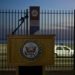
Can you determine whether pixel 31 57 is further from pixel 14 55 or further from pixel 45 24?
pixel 45 24

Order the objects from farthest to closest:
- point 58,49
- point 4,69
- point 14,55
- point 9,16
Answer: point 58,49 → point 4,69 → point 9,16 → point 14,55

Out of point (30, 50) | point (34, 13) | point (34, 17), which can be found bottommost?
point (30, 50)

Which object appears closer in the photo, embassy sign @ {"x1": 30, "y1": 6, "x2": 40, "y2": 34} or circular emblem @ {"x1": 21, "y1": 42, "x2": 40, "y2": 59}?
circular emblem @ {"x1": 21, "y1": 42, "x2": 40, "y2": 59}

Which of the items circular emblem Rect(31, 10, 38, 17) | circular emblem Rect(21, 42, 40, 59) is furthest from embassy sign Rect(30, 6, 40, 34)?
circular emblem Rect(21, 42, 40, 59)

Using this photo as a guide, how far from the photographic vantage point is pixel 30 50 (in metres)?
7.73

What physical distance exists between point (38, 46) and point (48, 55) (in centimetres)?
31

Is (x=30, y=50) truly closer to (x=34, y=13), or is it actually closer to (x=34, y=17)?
(x=34, y=13)

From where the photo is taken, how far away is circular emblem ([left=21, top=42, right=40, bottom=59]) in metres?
7.71

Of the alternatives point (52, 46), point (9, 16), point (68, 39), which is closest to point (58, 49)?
point (68, 39)

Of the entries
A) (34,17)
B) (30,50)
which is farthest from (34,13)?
(30,50)

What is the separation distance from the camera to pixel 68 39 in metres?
14.7

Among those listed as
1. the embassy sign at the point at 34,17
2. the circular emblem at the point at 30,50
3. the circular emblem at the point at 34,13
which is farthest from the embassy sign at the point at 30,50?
the circular emblem at the point at 34,13

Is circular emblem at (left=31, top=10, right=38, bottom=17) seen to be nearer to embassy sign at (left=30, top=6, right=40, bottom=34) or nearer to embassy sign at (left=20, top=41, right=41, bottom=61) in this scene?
embassy sign at (left=30, top=6, right=40, bottom=34)

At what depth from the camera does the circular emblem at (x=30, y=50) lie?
771cm
